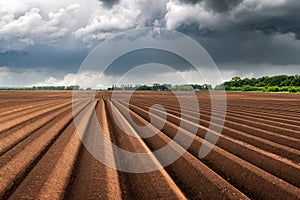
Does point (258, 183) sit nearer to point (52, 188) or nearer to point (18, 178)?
point (52, 188)

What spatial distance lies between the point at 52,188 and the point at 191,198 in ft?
Result: 6.84

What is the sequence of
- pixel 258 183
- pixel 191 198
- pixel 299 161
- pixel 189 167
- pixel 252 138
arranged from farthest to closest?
pixel 252 138 → pixel 299 161 → pixel 189 167 → pixel 258 183 → pixel 191 198

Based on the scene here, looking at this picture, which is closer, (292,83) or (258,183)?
(258,183)

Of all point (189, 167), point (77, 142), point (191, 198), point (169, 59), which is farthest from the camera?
point (169, 59)

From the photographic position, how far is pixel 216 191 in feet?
15.3

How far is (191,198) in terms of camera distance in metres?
4.47

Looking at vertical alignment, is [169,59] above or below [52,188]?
above

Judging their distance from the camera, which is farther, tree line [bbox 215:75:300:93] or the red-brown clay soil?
tree line [bbox 215:75:300:93]

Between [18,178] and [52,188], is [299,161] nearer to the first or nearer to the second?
[52,188]

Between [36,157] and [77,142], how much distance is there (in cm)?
162

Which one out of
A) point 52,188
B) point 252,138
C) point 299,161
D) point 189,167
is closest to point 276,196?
point 189,167

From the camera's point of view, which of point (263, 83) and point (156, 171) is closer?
point (156, 171)

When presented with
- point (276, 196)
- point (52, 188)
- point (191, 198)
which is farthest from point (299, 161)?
point (52, 188)

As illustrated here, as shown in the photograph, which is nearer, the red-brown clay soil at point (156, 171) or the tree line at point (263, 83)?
the red-brown clay soil at point (156, 171)
